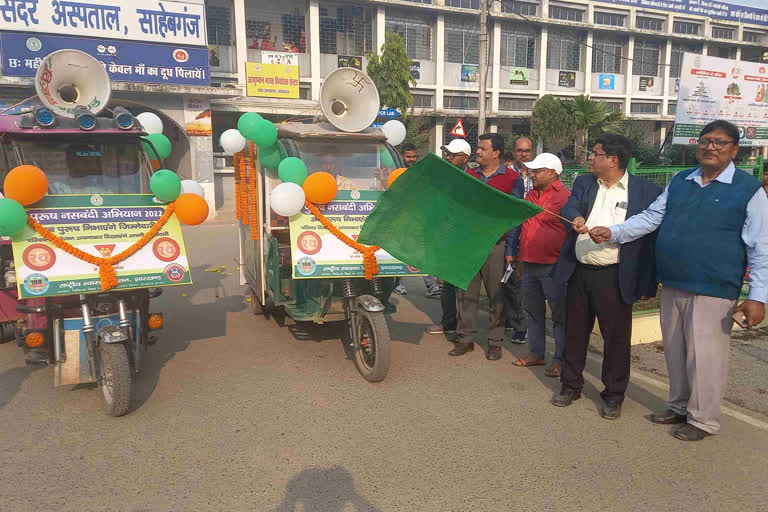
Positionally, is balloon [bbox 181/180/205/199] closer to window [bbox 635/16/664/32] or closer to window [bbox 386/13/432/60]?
window [bbox 386/13/432/60]

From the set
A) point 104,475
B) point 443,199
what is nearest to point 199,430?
point 104,475

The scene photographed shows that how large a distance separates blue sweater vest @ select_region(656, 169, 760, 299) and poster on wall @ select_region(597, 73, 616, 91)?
109ft

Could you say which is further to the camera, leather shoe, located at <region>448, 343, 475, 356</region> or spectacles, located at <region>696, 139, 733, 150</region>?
leather shoe, located at <region>448, 343, 475, 356</region>

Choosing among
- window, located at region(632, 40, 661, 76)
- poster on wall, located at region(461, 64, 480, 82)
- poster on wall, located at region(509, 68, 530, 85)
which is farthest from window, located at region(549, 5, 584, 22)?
poster on wall, located at region(461, 64, 480, 82)

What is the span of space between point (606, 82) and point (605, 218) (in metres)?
33.2

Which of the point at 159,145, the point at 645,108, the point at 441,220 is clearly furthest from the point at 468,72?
the point at 441,220

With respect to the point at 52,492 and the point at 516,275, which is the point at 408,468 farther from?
the point at 516,275

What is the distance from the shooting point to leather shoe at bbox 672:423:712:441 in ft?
12.1

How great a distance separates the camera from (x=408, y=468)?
11.0 feet

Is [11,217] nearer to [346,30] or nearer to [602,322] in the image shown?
[602,322]

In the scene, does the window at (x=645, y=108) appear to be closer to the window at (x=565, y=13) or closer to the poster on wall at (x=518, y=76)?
the window at (x=565, y=13)

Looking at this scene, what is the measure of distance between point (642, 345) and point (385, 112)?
14.2 metres

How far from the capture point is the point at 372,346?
15.7ft

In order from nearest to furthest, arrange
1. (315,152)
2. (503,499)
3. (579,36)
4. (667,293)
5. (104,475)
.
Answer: (503,499), (104,475), (667,293), (315,152), (579,36)
